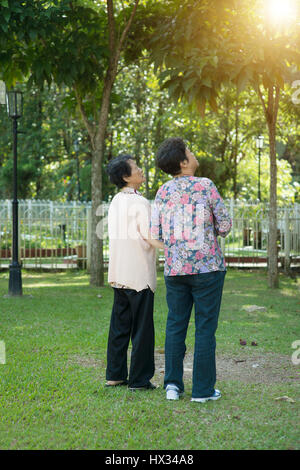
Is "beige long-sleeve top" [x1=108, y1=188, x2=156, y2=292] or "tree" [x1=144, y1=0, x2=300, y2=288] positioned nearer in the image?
"beige long-sleeve top" [x1=108, y1=188, x2=156, y2=292]

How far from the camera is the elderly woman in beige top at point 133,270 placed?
4.86 meters

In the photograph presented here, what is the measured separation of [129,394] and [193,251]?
1.23m

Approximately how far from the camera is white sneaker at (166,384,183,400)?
15.3ft

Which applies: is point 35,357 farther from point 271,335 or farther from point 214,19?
point 214,19

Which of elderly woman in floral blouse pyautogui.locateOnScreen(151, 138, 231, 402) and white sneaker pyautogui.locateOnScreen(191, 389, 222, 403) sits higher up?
elderly woman in floral blouse pyautogui.locateOnScreen(151, 138, 231, 402)

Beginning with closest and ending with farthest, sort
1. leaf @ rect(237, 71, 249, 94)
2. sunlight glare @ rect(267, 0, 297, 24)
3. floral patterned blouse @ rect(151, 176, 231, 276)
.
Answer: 1. floral patterned blouse @ rect(151, 176, 231, 276)
2. leaf @ rect(237, 71, 249, 94)
3. sunlight glare @ rect(267, 0, 297, 24)

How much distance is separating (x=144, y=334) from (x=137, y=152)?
20956 mm

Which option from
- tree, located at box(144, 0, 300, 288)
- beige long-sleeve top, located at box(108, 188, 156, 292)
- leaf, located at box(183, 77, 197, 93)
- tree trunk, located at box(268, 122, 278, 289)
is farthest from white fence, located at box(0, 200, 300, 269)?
beige long-sleeve top, located at box(108, 188, 156, 292)

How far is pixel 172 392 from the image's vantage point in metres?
4.68

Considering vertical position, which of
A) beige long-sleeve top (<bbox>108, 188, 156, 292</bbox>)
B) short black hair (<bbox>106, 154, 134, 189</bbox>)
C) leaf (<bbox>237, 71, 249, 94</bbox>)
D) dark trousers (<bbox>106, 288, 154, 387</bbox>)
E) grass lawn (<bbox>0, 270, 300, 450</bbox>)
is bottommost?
grass lawn (<bbox>0, 270, 300, 450</bbox>)

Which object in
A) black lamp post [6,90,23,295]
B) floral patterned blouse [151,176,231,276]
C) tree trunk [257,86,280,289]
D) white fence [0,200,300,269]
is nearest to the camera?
floral patterned blouse [151,176,231,276]

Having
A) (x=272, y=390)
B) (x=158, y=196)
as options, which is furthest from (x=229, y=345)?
(x=158, y=196)

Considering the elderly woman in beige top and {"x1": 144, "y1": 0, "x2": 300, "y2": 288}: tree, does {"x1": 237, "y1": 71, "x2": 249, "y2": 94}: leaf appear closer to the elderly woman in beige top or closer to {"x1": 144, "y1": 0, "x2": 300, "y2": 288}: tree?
{"x1": 144, "y1": 0, "x2": 300, "y2": 288}: tree

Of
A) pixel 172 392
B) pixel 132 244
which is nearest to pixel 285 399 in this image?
pixel 172 392
